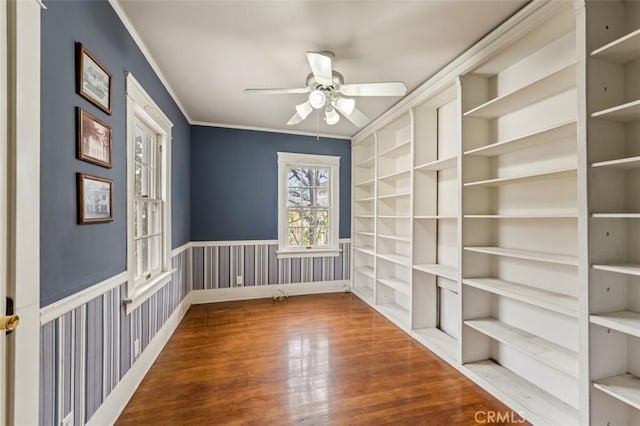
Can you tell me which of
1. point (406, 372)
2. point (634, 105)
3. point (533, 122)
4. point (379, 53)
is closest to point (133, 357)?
point (406, 372)

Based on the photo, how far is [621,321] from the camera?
4.57ft

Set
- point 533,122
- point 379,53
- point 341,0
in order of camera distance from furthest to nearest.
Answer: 1. point 379,53
2. point 533,122
3. point 341,0

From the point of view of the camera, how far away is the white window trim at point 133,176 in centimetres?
204

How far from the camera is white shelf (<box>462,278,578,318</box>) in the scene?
5.54 feet

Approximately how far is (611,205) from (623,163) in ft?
0.90

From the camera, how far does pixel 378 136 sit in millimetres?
4039

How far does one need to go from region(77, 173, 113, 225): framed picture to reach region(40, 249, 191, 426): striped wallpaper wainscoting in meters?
0.46

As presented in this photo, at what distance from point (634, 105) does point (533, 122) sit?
2.85 ft

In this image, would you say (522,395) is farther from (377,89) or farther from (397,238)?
(377,89)

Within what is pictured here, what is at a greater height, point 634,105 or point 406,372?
point 634,105

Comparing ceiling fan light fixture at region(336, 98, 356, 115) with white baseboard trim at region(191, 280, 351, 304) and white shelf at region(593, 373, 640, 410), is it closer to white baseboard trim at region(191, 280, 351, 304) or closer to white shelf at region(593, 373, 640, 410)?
white shelf at region(593, 373, 640, 410)

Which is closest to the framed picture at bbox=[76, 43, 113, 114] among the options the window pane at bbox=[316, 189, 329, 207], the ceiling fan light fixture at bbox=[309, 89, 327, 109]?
the ceiling fan light fixture at bbox=[309, 89, 327, 109]
